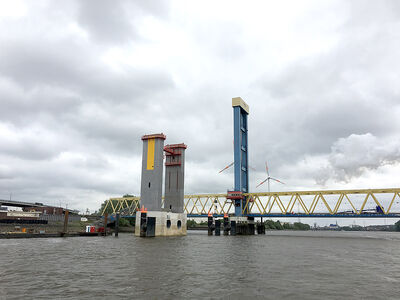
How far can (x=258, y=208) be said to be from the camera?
86.6m

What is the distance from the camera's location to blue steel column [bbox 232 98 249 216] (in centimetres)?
8794

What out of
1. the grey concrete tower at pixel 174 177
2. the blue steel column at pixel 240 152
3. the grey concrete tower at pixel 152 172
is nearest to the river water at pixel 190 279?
the grey concrete tower at pixel 152 172

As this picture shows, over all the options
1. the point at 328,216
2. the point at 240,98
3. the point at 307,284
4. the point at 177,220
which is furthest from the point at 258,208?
the point at 307,284

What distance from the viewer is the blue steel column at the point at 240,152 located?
87.9 meters

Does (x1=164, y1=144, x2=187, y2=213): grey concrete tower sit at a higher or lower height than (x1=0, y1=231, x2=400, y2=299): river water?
higher

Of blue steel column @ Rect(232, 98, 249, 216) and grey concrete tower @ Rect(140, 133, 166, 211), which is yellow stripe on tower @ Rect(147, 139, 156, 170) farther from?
blue steel column @ Rect(232, 98, 249, 216)

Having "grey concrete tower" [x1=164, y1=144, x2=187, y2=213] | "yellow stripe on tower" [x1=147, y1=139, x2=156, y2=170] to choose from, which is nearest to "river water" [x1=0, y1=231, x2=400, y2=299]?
"yellow stripe on tower" [x1=147, y1=139, x2=156, y2=170]

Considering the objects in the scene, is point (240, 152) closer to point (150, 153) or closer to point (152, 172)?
point (150, 153)

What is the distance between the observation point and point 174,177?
76000mm

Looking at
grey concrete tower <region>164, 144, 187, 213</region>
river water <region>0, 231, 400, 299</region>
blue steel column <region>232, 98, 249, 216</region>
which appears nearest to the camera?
river water <region>0, 231, 400, 299</region>

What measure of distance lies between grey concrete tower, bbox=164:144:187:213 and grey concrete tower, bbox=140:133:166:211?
27.3 feet

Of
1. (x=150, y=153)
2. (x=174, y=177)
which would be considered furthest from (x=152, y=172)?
(x=174, y=177)

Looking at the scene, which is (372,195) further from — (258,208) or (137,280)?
(137,280)

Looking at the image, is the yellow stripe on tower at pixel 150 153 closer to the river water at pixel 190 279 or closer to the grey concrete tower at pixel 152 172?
the grey concrete tower at pixel 152 172
